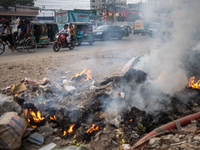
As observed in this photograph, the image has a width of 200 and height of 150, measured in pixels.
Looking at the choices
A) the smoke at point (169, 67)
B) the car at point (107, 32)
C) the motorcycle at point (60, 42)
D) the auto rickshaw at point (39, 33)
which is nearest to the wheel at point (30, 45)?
the motorcycle at point (60, 42)

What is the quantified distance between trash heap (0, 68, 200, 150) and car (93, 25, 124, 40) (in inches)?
540

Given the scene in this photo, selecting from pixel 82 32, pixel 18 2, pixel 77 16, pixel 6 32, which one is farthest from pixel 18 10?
pixel 6 32

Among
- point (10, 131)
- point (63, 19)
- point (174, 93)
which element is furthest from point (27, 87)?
point (63, 19)

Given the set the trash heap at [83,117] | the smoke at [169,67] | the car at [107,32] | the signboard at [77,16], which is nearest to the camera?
the trash heap at [83,117]

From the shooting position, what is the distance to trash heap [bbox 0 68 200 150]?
262 centimetres

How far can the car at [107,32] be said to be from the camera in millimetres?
16981

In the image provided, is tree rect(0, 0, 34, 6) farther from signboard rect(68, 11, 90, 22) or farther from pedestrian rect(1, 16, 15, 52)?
pedestrian rect(1, 16, 15, 52)

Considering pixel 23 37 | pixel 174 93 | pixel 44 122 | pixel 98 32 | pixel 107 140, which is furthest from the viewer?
pixel 98 32

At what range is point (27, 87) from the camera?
3891 millimetres

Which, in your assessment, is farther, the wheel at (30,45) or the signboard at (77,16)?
the signboard at (77,16)

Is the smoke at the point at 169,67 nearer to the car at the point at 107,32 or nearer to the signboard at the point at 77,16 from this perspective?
the car at the point at 107,32

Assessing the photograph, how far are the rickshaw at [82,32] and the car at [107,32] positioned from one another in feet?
9.29

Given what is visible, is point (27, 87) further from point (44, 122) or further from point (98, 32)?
point (98, 32)

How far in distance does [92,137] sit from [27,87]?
2050mm
